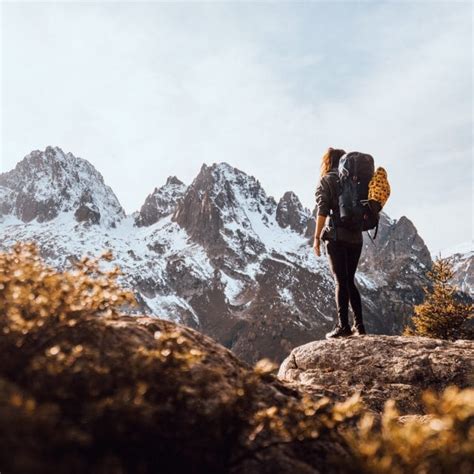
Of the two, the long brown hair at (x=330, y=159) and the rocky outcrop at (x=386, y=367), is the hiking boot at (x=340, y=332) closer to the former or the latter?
the rocky outcrop at (x=386, y=367)

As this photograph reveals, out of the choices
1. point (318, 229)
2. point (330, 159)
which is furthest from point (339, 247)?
point (330, 159)

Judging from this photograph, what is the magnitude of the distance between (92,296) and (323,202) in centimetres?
615

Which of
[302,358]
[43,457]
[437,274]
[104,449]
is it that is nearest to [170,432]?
[104,449]

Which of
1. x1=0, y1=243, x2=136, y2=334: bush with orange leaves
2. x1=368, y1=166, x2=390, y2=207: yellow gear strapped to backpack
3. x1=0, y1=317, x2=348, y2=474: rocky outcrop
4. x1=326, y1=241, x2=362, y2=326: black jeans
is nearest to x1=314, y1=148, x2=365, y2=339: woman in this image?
x1=326, y1=241, x2=362, y2=326: black jeans

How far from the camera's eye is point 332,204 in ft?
28.5

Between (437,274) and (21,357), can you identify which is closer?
(21,357)

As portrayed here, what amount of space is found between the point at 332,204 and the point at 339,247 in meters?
0.79

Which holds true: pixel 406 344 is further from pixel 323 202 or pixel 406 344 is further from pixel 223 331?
pixel 223 331

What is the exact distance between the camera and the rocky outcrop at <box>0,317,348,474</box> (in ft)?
5.96

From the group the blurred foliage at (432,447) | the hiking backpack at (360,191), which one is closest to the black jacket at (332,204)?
the hiking backpack at (360,191)

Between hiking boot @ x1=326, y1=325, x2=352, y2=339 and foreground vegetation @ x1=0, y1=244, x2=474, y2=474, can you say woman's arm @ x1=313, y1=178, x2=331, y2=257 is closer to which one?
hiking boot @ x1=326, y1=325, x2=352, y2=339

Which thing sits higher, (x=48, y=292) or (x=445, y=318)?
(x=445, y=318)

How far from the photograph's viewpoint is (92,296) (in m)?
3.03

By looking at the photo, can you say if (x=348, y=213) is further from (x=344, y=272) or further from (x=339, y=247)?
(x=344, y=272)
